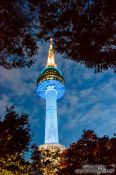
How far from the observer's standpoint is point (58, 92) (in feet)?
277

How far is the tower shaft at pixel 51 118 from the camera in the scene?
238 feet

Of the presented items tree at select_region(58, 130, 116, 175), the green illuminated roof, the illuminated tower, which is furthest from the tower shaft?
tree at select_region(58, 130, 116, 175)

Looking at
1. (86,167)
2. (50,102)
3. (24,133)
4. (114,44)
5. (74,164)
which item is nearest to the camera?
(86,167)

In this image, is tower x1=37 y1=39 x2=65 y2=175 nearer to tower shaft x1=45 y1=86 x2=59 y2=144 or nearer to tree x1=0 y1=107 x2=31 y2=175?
tower shaft x1=45 y1=86 x2=59 y2=144

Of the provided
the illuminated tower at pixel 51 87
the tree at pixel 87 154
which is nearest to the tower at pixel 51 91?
the illuminated tower at pixel 51 87

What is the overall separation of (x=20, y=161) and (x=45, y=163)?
17.1 ft

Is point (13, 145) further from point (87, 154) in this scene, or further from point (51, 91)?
point (51, 91)

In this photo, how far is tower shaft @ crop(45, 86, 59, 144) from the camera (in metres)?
72.7

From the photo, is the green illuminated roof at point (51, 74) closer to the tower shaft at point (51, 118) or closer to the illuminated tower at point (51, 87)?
the illuminated tower at point (51, 87)

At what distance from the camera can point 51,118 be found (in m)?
Answer: 76.2

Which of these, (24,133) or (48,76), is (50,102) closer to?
(48,76)

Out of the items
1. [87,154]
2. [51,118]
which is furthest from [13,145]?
[51,118]

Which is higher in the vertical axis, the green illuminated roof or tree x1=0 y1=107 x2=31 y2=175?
the green illuminated roof

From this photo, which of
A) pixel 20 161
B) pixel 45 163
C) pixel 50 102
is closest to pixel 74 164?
pixel 45 163
